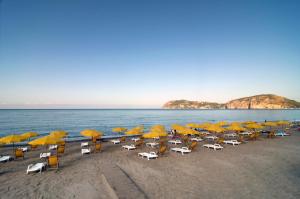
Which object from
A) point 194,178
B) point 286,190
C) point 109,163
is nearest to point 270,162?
point 286,190

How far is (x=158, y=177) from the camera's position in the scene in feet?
30.1

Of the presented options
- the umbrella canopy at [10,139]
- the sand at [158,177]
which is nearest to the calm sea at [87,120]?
the umbrella canopy at [10,139]

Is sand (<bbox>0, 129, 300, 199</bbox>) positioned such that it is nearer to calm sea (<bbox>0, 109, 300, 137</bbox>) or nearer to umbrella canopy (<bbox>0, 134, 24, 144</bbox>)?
umbrella canopy (<bbox>0, 134, 24, 144</bbox>)

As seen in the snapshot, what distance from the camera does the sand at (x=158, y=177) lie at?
739 cm

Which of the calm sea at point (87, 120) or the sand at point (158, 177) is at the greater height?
the sand at point (158, 177)

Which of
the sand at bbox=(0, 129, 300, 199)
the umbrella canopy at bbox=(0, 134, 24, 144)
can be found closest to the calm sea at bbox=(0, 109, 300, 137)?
the umbrella canopy at bbox=(0, 134, 24, 144)

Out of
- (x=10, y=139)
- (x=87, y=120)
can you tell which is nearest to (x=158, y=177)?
(x=10, y=139)

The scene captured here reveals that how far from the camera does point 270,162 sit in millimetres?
12141

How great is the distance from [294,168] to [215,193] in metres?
6.71

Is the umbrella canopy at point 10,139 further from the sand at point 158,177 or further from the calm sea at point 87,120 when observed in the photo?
the calm sea at point 87,120

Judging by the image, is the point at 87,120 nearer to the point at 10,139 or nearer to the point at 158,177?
the point at 10,139

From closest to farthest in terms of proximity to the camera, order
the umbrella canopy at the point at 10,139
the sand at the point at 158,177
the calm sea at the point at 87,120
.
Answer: the sand at the point at 158,177
the umbrella canopy at the point at 10,139
the calm sea at the point at 87,120

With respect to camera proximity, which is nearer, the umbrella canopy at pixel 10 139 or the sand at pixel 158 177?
the sand at pixel 158 177

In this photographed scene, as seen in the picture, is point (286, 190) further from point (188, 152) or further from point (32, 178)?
point (32, 178)
